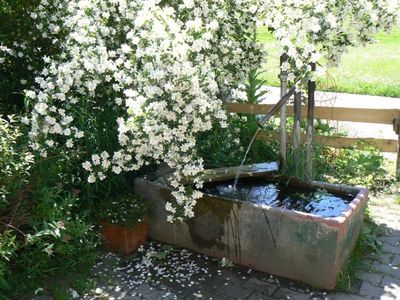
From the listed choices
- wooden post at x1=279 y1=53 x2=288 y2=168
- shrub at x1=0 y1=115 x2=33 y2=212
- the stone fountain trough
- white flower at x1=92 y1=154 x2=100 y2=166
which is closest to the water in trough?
the stone fountain trough

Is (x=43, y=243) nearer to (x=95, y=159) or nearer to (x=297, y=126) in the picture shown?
(x=95, y=159)

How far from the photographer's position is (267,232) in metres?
3.89

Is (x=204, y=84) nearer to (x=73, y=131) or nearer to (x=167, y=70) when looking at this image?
(x=167, y=70)

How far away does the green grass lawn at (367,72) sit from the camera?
9.84 meters

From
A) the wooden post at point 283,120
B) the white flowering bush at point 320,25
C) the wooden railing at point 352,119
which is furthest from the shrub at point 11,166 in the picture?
the wooden railing at point 352,119

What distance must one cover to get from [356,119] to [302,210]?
2191 millimetres

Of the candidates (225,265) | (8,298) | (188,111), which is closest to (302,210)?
(225,265)

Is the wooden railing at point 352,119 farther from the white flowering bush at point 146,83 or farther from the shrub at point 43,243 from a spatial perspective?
the shrub at point 43,243

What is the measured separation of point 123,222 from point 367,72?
29.3 feet

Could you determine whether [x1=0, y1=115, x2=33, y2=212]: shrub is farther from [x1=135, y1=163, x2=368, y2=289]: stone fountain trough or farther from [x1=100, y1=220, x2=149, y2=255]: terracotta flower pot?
[x1=135, y1=163, x2=368, y2=289]: stone fountain trough

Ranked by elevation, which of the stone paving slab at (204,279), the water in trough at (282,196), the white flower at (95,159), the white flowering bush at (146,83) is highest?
the white flowering bush at (146,83)

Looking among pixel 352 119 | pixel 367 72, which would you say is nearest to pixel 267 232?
pixel 352 119

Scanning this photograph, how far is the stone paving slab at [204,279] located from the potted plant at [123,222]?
10cm

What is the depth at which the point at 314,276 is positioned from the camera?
12.4 feet
